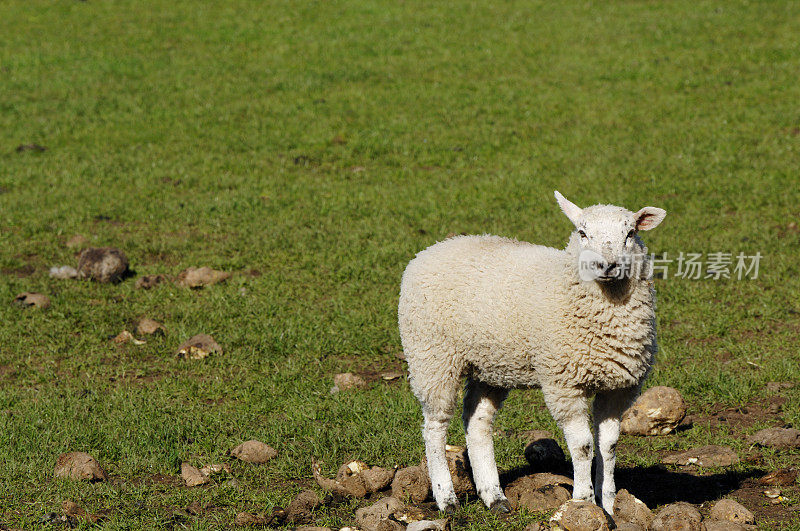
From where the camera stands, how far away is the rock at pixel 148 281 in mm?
10266

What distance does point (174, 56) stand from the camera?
65.5ft

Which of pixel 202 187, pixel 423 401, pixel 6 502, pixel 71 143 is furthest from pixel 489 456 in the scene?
pixel 71 143

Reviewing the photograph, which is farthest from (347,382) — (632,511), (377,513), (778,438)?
(778,438)

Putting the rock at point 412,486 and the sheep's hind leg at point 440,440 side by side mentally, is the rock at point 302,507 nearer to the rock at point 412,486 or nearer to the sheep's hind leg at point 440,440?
the rock at point 412,486

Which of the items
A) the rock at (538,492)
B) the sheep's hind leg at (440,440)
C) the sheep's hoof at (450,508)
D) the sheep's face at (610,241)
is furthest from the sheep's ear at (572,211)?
the sheep's hoof at (450,508)

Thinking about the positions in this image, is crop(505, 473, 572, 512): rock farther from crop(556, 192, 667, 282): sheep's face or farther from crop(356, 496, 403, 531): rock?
crop(556, 192, 667, 282): sheep's face

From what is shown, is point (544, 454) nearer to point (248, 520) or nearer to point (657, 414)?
point (657, 414)

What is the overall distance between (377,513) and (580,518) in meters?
1.27

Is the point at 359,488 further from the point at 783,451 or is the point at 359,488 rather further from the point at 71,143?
the point at 71,143

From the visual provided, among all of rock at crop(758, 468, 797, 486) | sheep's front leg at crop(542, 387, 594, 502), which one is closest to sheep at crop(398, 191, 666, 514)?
sheep's front leg at crop(542, 387, 594, 502)

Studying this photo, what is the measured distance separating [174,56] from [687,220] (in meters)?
12.8

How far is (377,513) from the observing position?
17.6 feet

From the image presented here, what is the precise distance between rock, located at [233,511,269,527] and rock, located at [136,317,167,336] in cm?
390

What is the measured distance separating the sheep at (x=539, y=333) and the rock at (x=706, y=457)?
1181 millimetres
